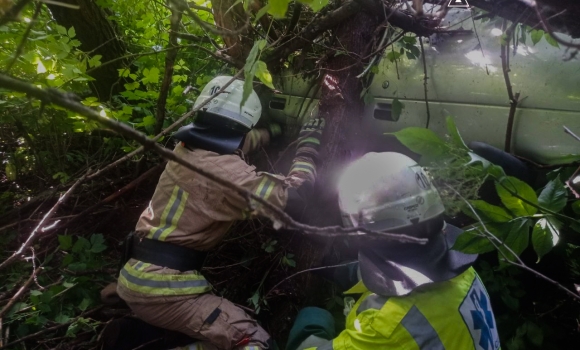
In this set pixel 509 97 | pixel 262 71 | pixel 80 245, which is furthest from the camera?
pixel 80 245

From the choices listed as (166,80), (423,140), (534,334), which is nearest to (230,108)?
(166,80)

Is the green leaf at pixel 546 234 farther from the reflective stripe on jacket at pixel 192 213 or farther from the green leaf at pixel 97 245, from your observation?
the green leaf at pixel 97 245

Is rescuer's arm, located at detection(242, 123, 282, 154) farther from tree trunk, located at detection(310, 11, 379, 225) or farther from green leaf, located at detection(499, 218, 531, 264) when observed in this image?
green leaf, located at detection(499, 218, 531, 264)

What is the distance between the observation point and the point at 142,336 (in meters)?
2.65

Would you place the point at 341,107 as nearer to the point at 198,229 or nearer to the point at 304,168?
the point at 304,168

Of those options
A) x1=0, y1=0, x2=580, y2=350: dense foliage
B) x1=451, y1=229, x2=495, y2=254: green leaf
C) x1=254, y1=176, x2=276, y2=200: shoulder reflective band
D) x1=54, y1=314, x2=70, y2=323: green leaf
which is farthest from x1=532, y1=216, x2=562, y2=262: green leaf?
x1=54, y1=314, x2=70, y2=323: green leaf

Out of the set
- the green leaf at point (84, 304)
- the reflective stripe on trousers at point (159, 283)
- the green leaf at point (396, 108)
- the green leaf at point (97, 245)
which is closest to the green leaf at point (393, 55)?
the green leaf at point (396, 108)

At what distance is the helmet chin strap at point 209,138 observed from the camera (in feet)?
7.90

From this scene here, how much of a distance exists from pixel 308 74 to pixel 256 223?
3.56 ft

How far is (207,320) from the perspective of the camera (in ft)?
7.82

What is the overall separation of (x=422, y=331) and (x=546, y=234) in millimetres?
607

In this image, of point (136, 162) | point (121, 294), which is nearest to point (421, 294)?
point (121, 294)

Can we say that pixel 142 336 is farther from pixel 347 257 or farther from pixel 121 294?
pixel 347 257

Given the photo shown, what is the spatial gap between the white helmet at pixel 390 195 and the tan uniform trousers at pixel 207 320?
957mm
